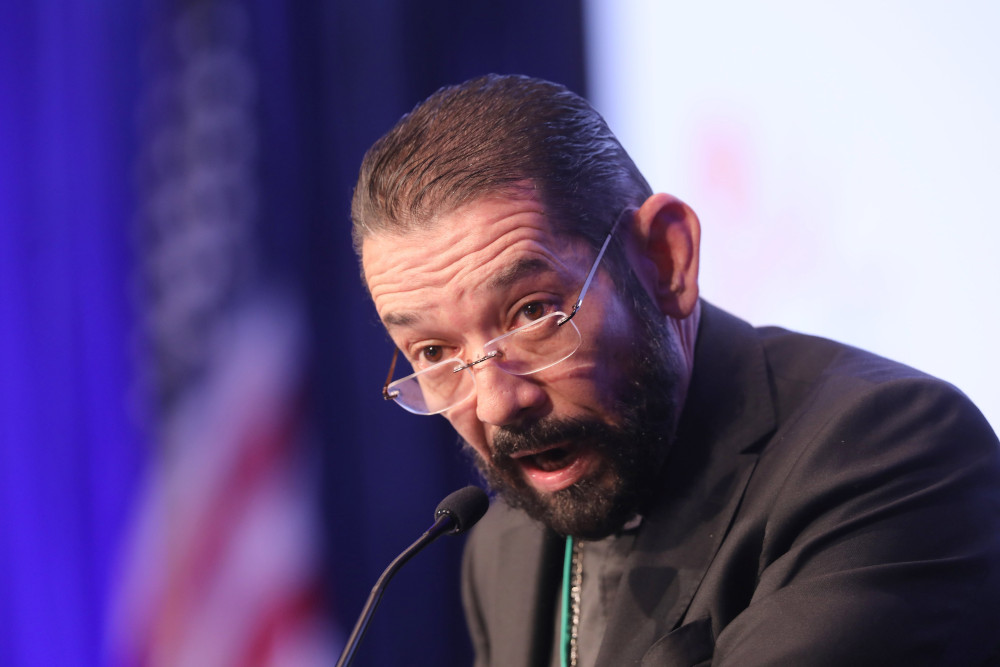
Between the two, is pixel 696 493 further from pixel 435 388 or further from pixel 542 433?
pixel 435 388

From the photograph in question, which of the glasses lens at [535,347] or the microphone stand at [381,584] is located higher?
the glasses lens at [535,347]

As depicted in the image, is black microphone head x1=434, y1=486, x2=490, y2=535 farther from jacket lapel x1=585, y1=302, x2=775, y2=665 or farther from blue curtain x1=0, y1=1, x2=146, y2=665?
blue curtain x1=0, y1=1, x2=146, y2=665

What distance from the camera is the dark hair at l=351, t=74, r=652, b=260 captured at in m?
1.53

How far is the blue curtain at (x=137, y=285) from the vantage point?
2.40 metres

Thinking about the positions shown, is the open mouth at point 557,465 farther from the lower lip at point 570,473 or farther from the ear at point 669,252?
the ear at point 669,252

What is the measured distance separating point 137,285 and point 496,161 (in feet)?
4.80

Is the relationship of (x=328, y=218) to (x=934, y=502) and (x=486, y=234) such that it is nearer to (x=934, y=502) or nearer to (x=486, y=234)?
(x=486, y=234)

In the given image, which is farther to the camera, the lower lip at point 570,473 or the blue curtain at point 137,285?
the blue curtain at point 137,285

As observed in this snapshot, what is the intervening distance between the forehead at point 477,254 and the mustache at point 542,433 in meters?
0.25

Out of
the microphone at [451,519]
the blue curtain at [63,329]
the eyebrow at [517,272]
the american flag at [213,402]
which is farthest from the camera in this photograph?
the american flag at [213,402]

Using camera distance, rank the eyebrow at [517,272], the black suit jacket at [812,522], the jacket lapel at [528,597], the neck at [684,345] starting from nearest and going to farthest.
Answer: the black suit jacket at [812,522], the eyebrow at [517,272], the neck at [684,345], the jacket lapel at [528,597]

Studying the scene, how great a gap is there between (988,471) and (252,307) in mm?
2037

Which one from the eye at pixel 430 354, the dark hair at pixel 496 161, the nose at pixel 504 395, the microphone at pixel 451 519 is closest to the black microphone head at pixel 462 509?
the microphone at pixel 451 519

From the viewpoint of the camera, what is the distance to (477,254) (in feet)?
4.88
